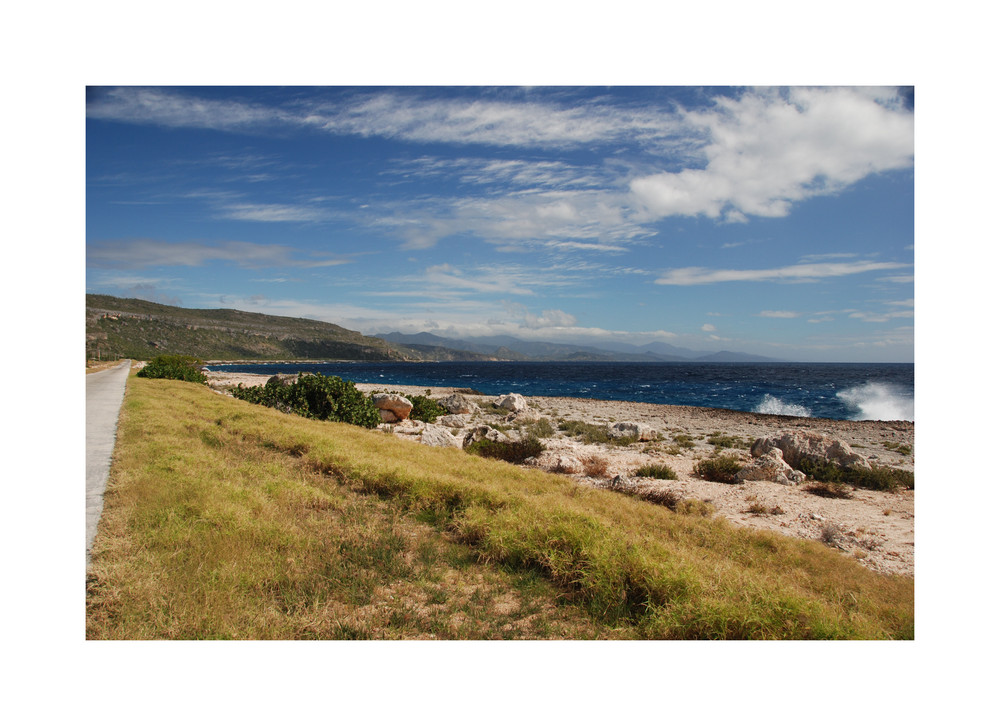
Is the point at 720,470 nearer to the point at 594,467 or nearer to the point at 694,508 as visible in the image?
the point at 594,467

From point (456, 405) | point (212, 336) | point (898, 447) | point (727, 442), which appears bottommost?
point (898, 447)

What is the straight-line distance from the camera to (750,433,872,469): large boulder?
12078 millimetres

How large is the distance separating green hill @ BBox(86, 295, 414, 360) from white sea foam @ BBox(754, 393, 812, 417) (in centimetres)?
4072

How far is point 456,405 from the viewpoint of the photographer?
2853 cm

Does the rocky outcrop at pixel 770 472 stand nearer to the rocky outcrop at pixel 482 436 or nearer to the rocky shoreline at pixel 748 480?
the rocky shoreline at pixel 748 480

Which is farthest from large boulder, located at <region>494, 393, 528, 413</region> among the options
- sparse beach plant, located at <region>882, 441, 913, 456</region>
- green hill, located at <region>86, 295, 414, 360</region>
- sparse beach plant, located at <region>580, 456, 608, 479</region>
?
green hill, located at <region>86, 295, 414, 360</region>

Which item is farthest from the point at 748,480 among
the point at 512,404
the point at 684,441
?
the point at 512,404

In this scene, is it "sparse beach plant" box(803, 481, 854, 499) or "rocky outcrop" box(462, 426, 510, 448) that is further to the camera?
"rocky outcrop" box(462, 426, 510, 448)

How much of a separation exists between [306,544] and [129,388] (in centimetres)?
2044

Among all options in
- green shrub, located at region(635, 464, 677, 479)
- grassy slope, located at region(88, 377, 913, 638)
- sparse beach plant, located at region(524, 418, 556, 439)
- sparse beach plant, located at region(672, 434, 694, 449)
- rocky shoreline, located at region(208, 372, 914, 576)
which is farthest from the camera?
sparse beach plant, located at region(524, 418, 556, 439)

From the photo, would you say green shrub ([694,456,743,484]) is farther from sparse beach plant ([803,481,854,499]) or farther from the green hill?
the green hill

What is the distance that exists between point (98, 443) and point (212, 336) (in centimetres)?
9033

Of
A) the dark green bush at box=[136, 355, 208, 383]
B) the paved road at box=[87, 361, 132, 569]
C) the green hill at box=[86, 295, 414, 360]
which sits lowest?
the paved road at box=[87, 361, 132, 569]
